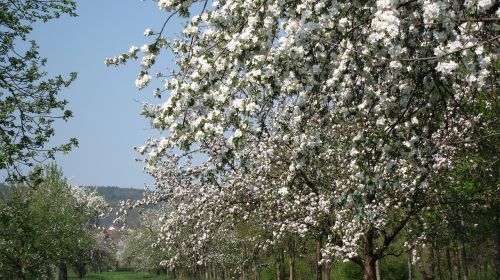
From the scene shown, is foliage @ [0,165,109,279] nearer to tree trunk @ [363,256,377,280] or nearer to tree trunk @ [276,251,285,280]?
tree trunk @ [276,251,285,280]

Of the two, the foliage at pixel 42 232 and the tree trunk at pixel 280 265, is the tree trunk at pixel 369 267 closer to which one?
the tree trunk at pixel 280 265

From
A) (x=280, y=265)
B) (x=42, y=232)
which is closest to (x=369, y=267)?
(x=280, y=265)

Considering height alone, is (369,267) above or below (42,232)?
below

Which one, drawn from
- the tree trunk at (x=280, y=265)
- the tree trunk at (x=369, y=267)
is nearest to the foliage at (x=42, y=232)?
the tree trunk at (x=280, y=265)

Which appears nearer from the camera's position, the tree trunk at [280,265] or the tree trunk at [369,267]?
the tree trunk at [369,267]

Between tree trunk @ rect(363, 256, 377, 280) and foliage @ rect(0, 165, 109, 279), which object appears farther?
foliage @ rect(0, 165, 109, 279)

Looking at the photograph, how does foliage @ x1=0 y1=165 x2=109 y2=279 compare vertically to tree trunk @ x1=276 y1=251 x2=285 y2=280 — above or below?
above

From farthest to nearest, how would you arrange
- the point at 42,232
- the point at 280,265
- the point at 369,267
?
the point at 42,232 < the point at 280,265 < the point at 369,267

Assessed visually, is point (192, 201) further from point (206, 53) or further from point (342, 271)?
point (342, 271)

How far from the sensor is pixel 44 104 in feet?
44.1

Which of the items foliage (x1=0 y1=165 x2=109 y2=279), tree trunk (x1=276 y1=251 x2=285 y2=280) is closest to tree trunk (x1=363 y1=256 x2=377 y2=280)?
tree trunk (x1=276 y1=251 x2=285 y2=280)

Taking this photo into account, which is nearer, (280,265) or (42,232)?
(280,265)

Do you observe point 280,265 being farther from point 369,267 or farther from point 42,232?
point 369,267

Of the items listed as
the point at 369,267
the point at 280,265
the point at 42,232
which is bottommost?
the point at 280,265
